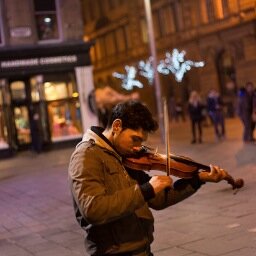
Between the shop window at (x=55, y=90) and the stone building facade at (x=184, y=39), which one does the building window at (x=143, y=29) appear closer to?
the stone building facade at (x=184, y=39)

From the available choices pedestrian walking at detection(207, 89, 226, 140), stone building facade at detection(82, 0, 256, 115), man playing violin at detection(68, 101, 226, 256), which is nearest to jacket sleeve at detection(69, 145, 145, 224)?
man playing violin at detection(68, 101, 226, 256)

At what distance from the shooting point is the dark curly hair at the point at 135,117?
2869 mm

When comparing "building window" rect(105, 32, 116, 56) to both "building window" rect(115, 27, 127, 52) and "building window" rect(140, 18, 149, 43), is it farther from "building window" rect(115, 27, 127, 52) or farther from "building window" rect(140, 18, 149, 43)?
"building window" rect(140, 18, 149, 43)

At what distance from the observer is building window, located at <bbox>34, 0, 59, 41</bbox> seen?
23.4 m

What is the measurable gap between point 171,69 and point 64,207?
3201 cm

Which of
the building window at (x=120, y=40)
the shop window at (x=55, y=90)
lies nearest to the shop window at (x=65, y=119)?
the shop window at (x=55, y=90)

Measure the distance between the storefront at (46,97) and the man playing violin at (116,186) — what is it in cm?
2015

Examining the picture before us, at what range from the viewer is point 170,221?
7.81m

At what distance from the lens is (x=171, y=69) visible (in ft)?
135

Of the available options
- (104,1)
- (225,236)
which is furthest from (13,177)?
(104,1)

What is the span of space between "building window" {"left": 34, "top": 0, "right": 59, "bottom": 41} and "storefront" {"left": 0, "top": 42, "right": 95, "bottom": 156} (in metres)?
0.86

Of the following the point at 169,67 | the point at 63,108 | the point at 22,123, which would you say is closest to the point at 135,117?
the point at 63,108

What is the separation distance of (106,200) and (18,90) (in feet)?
70.0

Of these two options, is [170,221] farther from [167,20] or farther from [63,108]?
[167,20]
